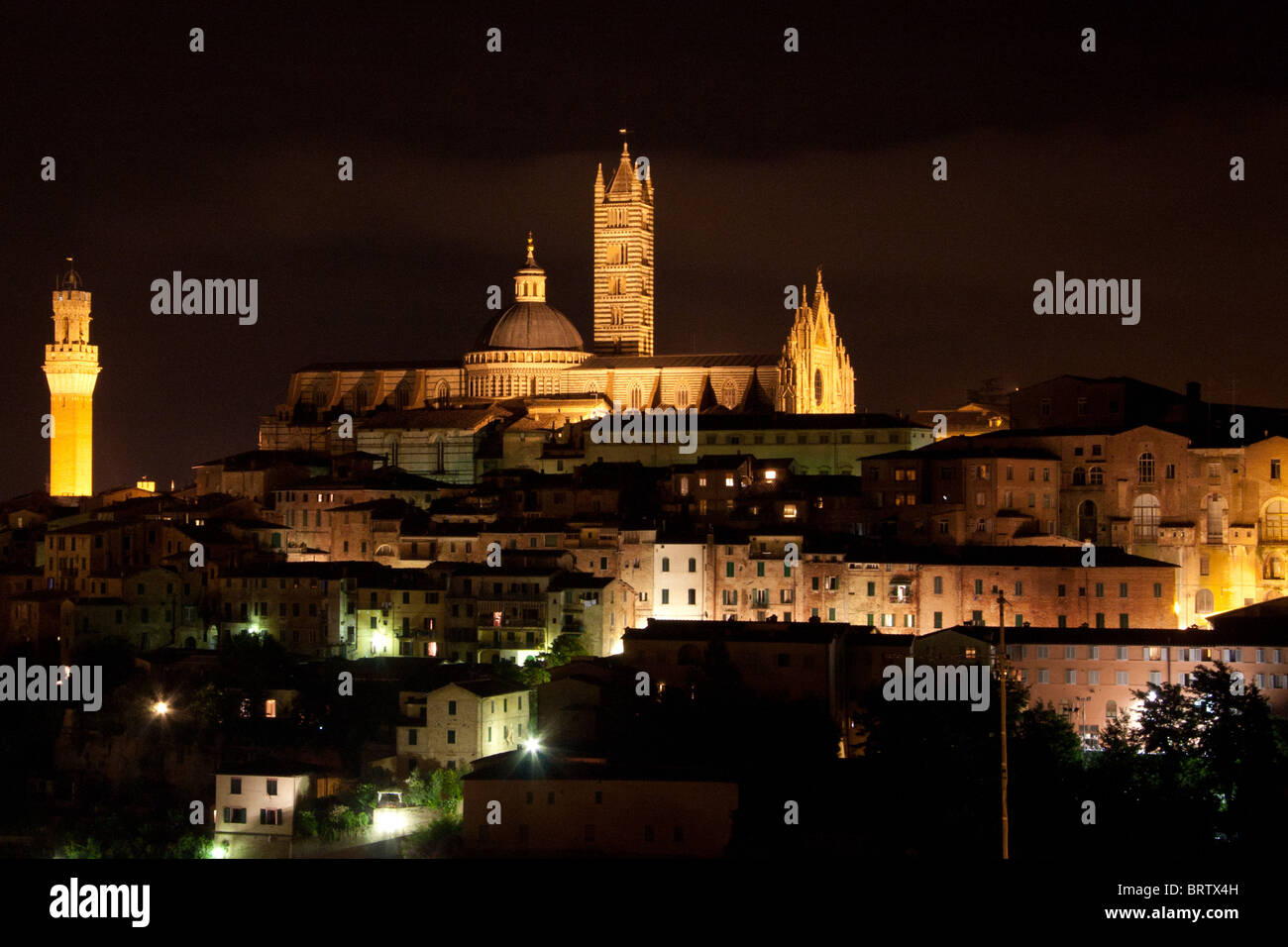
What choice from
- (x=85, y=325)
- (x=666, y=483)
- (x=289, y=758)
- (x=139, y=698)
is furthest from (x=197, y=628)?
(x=85, y=325)

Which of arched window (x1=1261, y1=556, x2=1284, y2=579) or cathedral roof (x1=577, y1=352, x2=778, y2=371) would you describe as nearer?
arched window (x1=1261, y1=556, x2=1284, y2=579)

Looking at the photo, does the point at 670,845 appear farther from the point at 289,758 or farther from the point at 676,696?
the point at 289,758

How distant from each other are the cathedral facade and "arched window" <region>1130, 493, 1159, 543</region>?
69.1 feet

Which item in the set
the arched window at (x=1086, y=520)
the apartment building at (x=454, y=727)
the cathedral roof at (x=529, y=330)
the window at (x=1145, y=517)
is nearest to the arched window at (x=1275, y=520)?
the window at (x=1145, y=517)

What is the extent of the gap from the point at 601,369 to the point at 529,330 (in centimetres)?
469

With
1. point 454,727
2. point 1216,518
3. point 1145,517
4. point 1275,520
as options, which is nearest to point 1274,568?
point 1275,520

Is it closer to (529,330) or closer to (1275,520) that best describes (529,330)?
(529,330)

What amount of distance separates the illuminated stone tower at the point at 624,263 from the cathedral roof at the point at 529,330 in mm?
5610

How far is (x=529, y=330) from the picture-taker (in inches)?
2891

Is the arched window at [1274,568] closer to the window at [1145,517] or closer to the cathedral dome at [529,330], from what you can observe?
the window at [1145,517]

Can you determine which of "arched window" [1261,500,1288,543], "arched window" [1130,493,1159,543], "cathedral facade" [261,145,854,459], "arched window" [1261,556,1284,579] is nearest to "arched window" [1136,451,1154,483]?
"arched window" [1130,493,1159,543]

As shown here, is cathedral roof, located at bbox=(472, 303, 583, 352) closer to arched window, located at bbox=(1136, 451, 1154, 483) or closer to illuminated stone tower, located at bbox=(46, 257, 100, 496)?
illuminated stone tower, located at bbox=(46, 257, 100, 496)

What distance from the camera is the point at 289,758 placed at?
35.3 m

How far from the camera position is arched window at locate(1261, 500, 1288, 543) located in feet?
139
